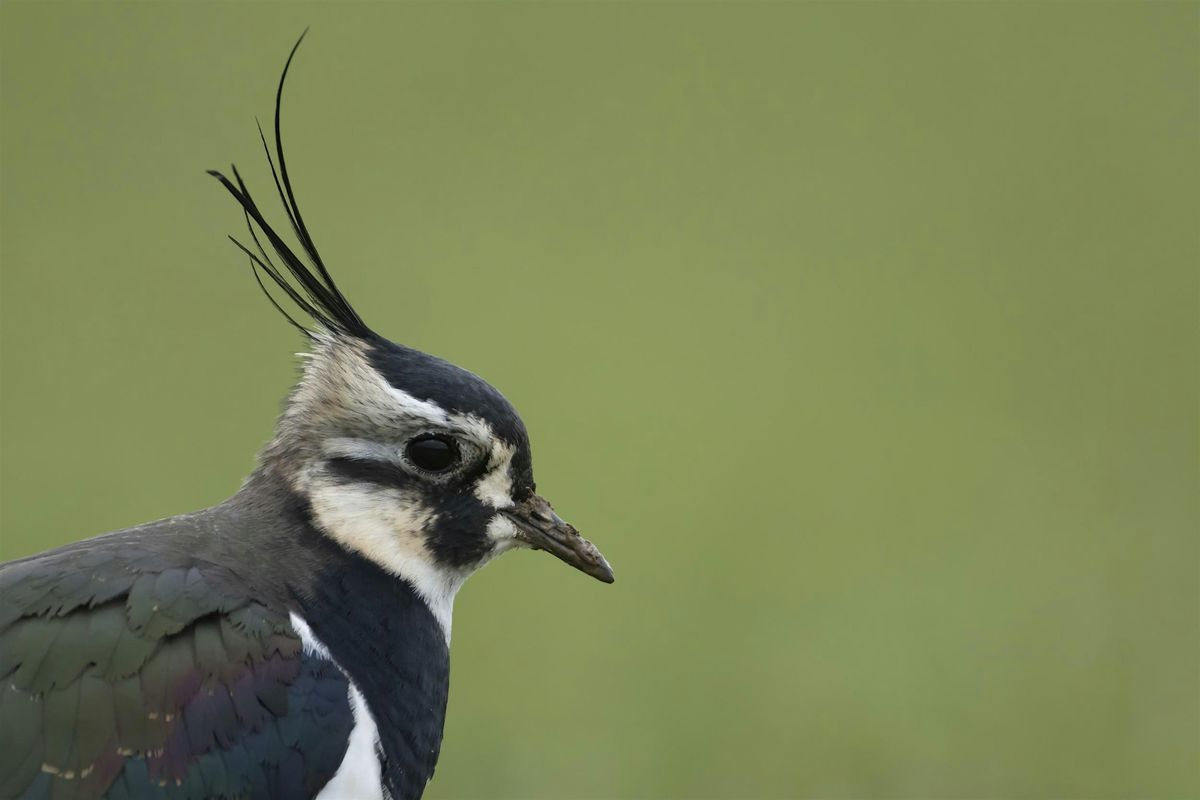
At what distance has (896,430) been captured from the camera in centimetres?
982

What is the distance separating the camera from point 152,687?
3445mm

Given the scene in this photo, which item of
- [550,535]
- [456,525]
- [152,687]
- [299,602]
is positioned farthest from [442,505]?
[152,687]

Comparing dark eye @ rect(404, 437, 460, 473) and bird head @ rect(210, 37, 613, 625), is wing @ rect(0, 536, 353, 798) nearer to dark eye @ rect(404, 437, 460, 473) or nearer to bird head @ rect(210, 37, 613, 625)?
bird head @ rect(210, 37, 613, 625)

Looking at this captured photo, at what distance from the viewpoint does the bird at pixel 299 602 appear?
11.2ft

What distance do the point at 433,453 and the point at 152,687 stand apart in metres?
0.83

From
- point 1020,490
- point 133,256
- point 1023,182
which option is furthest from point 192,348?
point 1023,182

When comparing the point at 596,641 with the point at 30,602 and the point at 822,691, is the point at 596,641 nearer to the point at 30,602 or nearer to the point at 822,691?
the point at 822,691

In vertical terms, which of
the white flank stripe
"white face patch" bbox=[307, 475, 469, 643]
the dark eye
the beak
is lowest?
the white flank stripe

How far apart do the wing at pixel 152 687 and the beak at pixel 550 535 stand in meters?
0.64

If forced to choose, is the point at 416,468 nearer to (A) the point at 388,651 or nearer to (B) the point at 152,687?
(A) the point at 388,651

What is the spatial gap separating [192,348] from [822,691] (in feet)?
15.3

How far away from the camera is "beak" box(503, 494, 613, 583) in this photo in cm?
403

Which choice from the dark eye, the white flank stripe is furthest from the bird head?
the white flank stripe

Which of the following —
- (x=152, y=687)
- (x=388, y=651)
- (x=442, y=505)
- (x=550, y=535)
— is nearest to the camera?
(x=152, y=687)
